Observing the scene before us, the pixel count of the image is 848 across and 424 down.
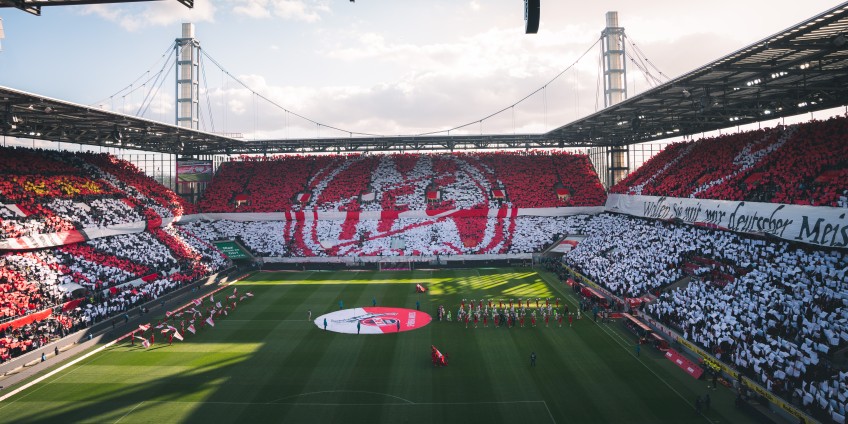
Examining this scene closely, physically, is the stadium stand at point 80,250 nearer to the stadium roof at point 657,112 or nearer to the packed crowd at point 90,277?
the packed crowd at point 90,277

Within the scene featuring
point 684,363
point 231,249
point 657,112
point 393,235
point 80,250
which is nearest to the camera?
point 684,363

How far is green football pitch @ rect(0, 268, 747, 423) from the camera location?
18.6 m

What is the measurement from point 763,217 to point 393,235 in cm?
3620

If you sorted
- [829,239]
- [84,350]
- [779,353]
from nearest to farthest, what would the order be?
[779,353] < [829,239] < [84,350]

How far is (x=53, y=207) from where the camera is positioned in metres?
41.7

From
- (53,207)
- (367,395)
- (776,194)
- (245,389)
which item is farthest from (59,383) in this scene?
(776,194)

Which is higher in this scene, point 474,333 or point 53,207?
point 53,207

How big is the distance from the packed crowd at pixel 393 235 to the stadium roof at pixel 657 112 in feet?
34.9

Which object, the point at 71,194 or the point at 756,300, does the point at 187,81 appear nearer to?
the point at 71,194

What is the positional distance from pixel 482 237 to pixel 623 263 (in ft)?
63.4

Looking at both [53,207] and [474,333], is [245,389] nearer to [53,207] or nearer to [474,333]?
[474,333]

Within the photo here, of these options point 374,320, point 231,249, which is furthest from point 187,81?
point 374,320

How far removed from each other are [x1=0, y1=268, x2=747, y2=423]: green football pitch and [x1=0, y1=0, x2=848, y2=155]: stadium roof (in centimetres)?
1641

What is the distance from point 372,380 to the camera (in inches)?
860
